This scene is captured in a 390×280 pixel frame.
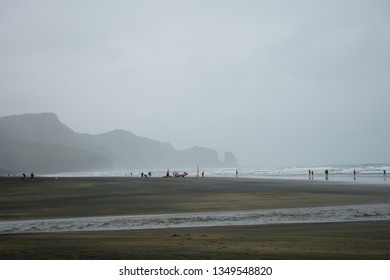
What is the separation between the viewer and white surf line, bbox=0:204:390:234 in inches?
584

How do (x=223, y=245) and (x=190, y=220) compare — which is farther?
(x=190, y=220)

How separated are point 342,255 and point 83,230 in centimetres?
951

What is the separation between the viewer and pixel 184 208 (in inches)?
862

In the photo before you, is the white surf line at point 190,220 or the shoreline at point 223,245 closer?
the shoreline at point 223,245

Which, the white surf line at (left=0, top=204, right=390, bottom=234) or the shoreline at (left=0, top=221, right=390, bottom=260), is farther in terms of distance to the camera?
the white surf line at (left=0, top=204, right=390, bottom=234)

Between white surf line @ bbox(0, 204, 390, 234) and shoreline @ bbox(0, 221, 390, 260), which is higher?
shoreline @ bbox(0, 221, 390, 260)

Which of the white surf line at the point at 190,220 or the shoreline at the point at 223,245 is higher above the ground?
the shoreline at the point at 223,245

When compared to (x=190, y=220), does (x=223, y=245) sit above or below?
above

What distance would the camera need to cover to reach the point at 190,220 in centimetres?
1656

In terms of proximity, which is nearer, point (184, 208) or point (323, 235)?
point (323, 235)

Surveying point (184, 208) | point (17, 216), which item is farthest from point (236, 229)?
point (17, 216)

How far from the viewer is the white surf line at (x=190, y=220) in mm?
14844
